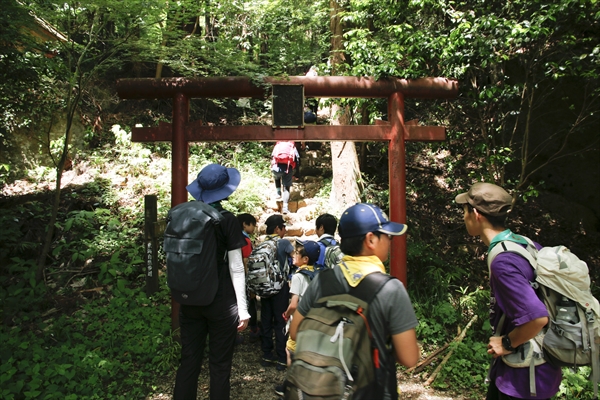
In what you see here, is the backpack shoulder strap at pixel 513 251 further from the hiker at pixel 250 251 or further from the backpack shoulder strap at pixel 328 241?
the hiker at pixel 250 251

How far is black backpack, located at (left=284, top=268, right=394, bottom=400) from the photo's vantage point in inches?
70.2

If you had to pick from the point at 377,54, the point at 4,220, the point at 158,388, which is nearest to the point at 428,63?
the point at 377,54

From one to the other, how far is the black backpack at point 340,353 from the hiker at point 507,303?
0.69 m

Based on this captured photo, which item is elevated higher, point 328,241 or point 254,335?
point 328,241

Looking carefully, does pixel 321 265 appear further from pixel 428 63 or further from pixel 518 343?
pixel 428 63

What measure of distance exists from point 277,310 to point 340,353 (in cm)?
291

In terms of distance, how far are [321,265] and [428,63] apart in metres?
4.02

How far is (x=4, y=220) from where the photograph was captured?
22.3 ft

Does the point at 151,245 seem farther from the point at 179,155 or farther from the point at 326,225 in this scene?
the point at 326,225

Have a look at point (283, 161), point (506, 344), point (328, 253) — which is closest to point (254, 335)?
point (328, 253)

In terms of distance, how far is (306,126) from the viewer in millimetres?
5211

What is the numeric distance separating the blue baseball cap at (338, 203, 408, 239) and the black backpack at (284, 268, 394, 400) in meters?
0.23

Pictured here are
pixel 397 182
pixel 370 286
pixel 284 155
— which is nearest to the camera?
pixel 370 286

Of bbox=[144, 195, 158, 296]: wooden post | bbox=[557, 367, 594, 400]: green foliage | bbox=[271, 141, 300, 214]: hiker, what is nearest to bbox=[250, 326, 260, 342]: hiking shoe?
bbox=[144, 195, 158, 296]: wooden post
